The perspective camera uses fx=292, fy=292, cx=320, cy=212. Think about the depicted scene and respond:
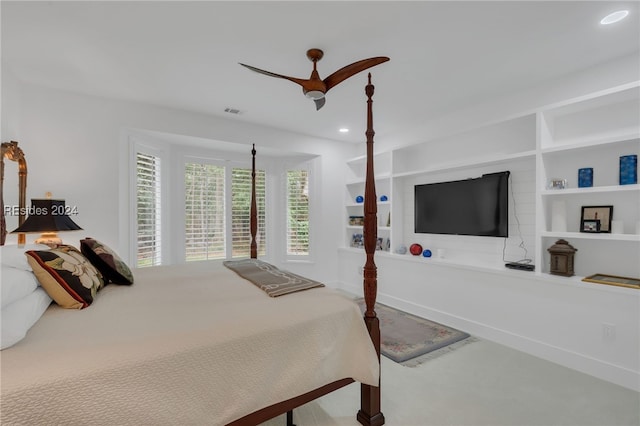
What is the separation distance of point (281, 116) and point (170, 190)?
2.02 m

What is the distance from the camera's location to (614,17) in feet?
6.52

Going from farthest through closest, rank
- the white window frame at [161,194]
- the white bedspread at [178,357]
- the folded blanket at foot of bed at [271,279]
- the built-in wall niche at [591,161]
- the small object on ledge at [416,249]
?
the small object on ledge at [416,249], the white window frame at [161,194], the built-in wall niche at [591,161], the folded blanket at foot of bed at [271,279], the white bedspread at [178,357]

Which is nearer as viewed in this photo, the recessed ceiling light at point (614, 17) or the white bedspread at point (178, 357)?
the white bedspread at point (178, 357)

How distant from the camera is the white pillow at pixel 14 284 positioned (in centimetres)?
120

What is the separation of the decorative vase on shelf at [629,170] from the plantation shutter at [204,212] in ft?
15.6

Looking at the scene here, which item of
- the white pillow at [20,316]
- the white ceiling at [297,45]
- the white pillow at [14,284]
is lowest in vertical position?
the white pillow at [20,316]

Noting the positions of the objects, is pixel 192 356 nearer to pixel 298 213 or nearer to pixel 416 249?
pixel 416 249

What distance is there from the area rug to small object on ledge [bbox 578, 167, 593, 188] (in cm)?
189

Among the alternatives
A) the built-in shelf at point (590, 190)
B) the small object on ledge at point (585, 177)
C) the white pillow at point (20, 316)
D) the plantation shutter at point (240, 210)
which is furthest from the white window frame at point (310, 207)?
the white pillow at point (20, 316)

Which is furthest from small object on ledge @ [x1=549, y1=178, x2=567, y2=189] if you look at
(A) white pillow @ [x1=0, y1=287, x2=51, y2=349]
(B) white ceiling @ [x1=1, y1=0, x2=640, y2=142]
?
(A) white pillow @ [x1=0, y1=287, x2=51, y2=349]

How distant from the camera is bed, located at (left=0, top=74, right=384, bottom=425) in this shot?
1.05 metres

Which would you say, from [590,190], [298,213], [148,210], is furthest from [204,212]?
[590,190]

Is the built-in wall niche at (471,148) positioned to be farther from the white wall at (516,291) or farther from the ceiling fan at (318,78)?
the ceiling fan at (318,78)

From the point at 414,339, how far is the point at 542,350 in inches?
46.1
